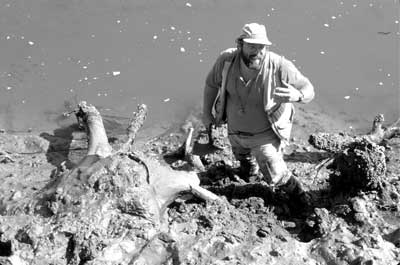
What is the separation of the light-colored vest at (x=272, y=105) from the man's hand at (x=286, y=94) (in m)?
0.17

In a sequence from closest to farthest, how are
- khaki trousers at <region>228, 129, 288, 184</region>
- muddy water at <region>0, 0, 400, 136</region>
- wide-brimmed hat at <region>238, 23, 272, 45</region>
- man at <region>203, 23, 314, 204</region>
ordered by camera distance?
1. wide-brimmed hat at <region>238, 23, 272, 45</region>
2. man at <region>203, 23, 314, 204</region>
3. khaki trousers at <region>228, 129, 288, 184</region>
4. muddy water at <region>0, 0, 400, 136</region>

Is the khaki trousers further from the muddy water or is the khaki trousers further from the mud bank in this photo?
the muddy water

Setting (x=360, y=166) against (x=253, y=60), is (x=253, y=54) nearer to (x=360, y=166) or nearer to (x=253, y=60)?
(x=253, y=60)

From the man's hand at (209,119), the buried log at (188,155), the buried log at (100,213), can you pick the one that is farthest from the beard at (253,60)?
the buried log at (188,155)

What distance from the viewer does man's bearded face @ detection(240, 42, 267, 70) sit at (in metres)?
4.29

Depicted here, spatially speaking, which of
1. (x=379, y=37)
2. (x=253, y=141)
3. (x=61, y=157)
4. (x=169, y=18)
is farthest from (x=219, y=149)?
(x=379, y=37)

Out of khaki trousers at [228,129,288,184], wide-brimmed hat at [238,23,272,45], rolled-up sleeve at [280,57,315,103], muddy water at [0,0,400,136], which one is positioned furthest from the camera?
muddy water at [0,0,400,136]

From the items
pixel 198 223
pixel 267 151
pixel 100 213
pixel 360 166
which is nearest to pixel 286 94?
pixel 267 151

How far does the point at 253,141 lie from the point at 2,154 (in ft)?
9.16

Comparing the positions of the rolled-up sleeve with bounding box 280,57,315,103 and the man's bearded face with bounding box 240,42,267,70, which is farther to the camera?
the rolled-up sleeve with bounding box 280,57,315,103

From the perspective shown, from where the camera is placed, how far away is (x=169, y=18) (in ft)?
27.2

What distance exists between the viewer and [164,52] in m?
7.93

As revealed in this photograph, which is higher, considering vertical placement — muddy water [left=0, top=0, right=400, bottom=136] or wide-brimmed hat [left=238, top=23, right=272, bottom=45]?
wide-brimmed hat [left=238, top=23, right=272, bottom=45]


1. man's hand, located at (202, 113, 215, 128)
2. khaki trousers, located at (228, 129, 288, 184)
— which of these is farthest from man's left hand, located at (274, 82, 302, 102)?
man's hand, located at (202, 113, 215, 128)
